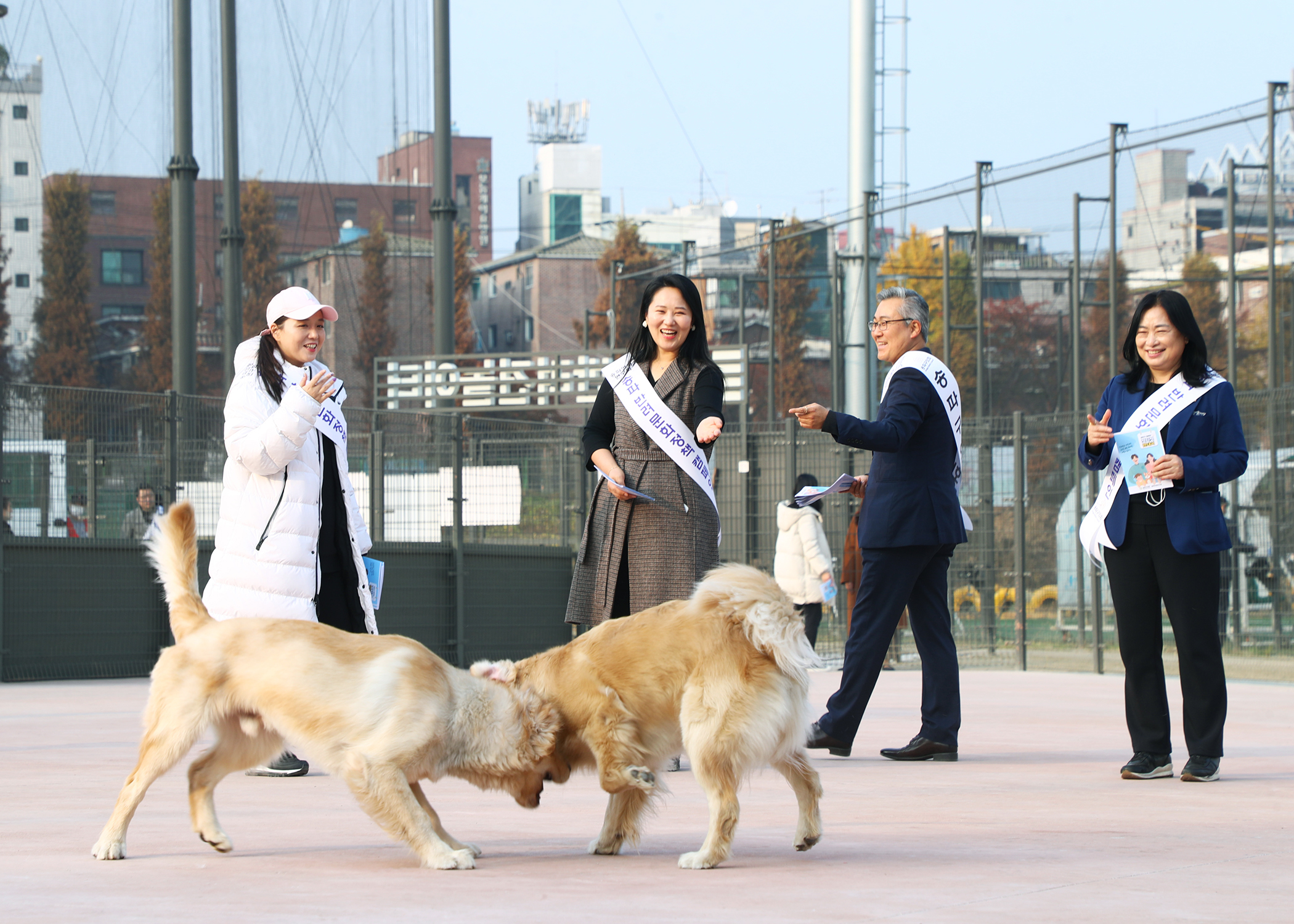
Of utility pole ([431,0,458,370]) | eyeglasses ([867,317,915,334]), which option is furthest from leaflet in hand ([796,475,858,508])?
utility pole ([431,0,458,370])

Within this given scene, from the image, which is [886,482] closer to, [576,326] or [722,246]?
[722,246]

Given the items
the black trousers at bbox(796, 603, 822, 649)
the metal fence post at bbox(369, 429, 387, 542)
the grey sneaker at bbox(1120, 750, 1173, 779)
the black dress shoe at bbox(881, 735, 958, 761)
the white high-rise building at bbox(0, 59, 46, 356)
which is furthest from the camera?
the white high-rise building at bbox(0, 59, 46, 356)

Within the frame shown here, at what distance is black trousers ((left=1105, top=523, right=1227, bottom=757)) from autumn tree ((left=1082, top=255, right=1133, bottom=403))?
12859mm

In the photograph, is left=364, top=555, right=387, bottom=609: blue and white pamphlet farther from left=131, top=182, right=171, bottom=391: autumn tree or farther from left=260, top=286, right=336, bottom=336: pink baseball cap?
left=131, top=182, right=171, bottom=391: autumn tree

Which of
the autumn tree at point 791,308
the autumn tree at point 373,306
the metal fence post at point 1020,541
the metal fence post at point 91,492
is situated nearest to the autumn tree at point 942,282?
the autumn tree at point 791,308

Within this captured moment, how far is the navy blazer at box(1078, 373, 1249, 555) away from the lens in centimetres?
584

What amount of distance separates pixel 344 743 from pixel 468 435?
32.6 ft

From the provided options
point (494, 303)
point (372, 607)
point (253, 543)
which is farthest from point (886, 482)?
point (494, 303)

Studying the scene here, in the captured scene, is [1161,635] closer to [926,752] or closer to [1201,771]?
[1201,771]

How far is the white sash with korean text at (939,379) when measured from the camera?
6.27 metres

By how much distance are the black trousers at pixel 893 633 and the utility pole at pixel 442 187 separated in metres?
14.4

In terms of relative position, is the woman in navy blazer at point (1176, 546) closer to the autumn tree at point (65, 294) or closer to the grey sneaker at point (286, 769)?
the grey sneaker at point (286, 769)

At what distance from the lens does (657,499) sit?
18.0ft

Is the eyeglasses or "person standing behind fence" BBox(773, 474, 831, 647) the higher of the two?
the eyeglasses
